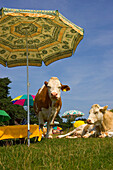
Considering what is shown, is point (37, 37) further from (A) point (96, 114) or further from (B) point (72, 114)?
(B) point (72, 114)

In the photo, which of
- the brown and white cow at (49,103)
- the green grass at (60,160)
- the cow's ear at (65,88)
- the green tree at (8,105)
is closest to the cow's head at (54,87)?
the brown and white cow at (49,103)

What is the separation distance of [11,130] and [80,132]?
14.1 ft

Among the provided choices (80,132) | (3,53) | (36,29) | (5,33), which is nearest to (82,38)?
(36,29)

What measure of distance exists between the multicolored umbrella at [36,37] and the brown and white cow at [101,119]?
96.3 inches

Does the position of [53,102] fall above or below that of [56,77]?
below

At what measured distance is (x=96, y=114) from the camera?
7773 millimetres

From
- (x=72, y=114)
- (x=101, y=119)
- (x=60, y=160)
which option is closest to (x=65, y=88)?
(x=101, y=119)

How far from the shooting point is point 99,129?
8.15 metres

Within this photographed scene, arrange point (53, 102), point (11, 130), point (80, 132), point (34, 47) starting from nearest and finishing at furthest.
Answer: point (11, 130)
point (53, 102)
point (34, 47)
point (80, 132)

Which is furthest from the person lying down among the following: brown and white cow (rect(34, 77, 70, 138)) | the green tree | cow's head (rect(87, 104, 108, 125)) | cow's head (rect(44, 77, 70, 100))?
the green tree

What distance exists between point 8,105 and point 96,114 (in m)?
21.3

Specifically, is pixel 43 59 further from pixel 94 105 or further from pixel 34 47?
pixel 94 105

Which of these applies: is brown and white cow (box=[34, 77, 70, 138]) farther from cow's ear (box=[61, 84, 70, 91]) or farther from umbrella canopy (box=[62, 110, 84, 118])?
umbrella canopy (box=[62, 110, 84, 118])

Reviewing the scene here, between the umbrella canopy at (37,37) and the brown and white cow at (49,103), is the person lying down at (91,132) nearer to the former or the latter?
the brown and white cow at (49,103)
